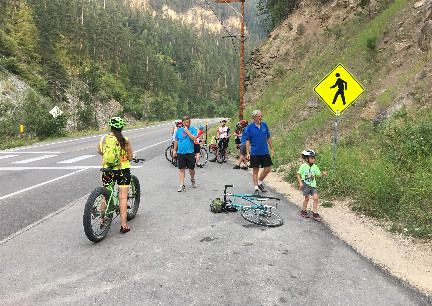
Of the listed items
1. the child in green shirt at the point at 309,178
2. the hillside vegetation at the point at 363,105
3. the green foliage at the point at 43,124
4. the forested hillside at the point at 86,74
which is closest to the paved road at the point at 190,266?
the child in green shirt at the point at 309,178

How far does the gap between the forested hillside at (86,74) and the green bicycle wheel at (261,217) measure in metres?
16.5

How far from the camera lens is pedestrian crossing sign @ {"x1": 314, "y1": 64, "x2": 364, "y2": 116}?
26.4 feet

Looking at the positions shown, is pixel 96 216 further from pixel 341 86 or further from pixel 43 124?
pixel 43 124

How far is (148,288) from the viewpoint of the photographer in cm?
343

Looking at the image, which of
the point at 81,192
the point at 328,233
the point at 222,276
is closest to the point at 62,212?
the point at 81,192

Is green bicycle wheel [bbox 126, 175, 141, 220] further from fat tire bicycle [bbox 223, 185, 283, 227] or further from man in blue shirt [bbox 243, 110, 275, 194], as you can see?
man in blue shirt [bbox 243, 110, 275, 194]

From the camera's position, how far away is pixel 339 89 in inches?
323

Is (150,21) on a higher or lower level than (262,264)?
higher

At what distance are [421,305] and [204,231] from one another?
316 cm

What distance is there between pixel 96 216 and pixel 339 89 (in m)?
6.91

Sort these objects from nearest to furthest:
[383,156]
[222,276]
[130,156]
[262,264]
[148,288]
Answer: [148,288], [222,276], [262,264], [130,156], [383,156]

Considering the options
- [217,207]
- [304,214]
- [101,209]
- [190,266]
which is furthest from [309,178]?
[101,209]

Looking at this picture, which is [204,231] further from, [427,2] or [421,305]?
[427,2]

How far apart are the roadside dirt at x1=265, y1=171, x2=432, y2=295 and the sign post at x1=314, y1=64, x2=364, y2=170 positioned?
2357 millimetres
